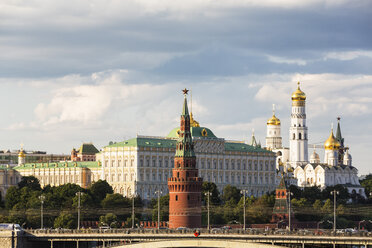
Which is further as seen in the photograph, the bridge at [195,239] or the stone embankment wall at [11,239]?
the stone embankment wall at [11,239]

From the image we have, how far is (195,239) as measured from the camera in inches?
5768

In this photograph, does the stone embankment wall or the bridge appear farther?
the stone embankment wall

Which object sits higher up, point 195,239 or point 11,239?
point 195,239

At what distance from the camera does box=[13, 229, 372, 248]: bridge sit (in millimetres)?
137750

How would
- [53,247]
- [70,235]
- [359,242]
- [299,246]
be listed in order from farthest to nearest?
[53,247] → [70,235] → [299,246] → [359,242]

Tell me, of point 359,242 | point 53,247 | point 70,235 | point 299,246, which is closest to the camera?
point 359,242

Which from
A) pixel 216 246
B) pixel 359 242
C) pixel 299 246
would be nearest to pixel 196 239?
pixel 216 246

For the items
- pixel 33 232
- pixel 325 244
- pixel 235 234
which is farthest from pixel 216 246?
pixel 33 232

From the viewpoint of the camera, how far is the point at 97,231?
15825 centimetres

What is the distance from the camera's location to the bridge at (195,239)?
452 feet

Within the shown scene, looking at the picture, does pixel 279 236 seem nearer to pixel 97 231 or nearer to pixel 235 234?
pixel 235 234

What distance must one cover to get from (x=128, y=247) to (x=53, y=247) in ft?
68.7

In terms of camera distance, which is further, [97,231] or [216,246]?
[97,231]

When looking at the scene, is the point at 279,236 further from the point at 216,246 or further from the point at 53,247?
the point at 53,247
